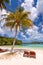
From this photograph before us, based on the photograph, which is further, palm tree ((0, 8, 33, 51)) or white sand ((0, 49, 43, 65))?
palm tree ((0, 8, 33, 51))

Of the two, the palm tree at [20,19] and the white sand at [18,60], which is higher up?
the palm tree at [20,19]

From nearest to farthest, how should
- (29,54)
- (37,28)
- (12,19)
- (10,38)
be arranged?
(29,54) < (12,19) < (10,38) < (37,28)

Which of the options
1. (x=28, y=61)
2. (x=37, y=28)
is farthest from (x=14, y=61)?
(x=37, y=28)

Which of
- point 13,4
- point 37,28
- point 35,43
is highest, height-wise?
point 13,4

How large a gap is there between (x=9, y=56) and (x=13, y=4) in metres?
15.4

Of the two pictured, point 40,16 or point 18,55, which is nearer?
point 18,55

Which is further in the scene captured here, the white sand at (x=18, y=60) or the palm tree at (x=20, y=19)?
the palm tree at (x=20, y=19)

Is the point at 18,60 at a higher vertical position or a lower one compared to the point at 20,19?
lower

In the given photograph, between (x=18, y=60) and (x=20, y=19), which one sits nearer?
(x=18, y=60)

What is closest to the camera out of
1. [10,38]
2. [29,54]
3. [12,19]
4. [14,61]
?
[14,61]

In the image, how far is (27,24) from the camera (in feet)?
70.2

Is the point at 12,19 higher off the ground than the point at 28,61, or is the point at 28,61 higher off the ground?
the point at 12,19

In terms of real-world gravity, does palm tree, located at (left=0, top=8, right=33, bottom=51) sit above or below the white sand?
above

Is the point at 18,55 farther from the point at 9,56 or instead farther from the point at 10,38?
the point at 10,38
